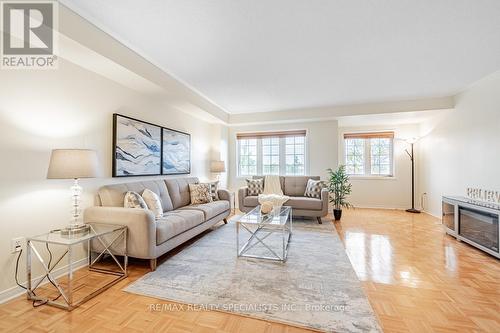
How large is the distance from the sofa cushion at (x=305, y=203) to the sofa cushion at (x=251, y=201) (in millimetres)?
584

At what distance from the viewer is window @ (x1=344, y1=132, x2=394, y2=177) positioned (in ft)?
18.5

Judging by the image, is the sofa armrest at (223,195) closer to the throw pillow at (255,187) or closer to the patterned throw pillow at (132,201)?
the throw pillow at (255,187)

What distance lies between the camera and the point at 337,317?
1.58 m

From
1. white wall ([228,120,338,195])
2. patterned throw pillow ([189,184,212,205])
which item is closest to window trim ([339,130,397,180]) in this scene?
white wall ([228,120,338,195])

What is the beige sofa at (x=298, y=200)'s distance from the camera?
13.7 feet

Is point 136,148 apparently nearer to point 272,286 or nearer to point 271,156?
point 272,286

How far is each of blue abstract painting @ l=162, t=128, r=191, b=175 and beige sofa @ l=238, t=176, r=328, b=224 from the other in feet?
4.13

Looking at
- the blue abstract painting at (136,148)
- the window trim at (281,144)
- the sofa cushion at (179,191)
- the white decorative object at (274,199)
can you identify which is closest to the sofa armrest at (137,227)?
the blue abstract painting at (136,148)

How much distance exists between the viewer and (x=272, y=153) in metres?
5.84

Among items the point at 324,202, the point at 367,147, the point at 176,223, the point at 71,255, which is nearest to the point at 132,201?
the point at 176,223

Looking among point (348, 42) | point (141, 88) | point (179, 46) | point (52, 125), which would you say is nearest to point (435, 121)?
point (348, 42)

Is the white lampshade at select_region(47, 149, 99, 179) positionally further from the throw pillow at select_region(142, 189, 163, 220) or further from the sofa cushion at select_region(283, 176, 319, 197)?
the sofa cushion at select_region(283, 176, 319, 197)

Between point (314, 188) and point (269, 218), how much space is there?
1817mm

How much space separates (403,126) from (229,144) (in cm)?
444
